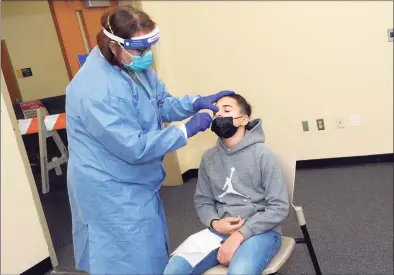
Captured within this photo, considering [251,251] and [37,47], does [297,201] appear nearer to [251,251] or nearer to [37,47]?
[251,251]

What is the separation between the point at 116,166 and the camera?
4.70 ft

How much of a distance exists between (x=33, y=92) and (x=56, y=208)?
2.02m

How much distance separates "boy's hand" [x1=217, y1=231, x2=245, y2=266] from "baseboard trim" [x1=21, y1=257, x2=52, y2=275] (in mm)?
1425

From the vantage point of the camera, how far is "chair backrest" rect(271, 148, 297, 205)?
161 centimetres

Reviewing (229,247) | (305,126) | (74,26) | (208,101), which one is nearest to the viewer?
(229,247)

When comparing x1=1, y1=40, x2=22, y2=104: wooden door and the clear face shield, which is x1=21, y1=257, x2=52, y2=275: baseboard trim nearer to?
the clear face shield

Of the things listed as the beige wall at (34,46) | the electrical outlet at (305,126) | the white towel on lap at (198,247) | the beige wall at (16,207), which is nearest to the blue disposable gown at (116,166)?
the white towel on lap at (198,247)

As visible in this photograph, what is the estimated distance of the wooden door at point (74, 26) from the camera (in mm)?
3396

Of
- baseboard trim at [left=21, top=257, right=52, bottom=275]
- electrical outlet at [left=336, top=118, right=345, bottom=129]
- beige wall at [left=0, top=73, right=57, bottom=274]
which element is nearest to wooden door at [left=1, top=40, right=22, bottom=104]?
beige wall at [left=0, top=73, right=57, bottom=274]

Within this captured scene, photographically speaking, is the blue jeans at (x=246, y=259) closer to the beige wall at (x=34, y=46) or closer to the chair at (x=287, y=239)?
the chair at (x=287, y=239)

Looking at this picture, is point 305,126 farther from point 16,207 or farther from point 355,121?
point 16,207

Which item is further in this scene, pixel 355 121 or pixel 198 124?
pixel 355 121

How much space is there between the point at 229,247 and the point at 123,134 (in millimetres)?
537

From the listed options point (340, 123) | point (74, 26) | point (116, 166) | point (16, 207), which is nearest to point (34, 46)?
point (74, 26)
